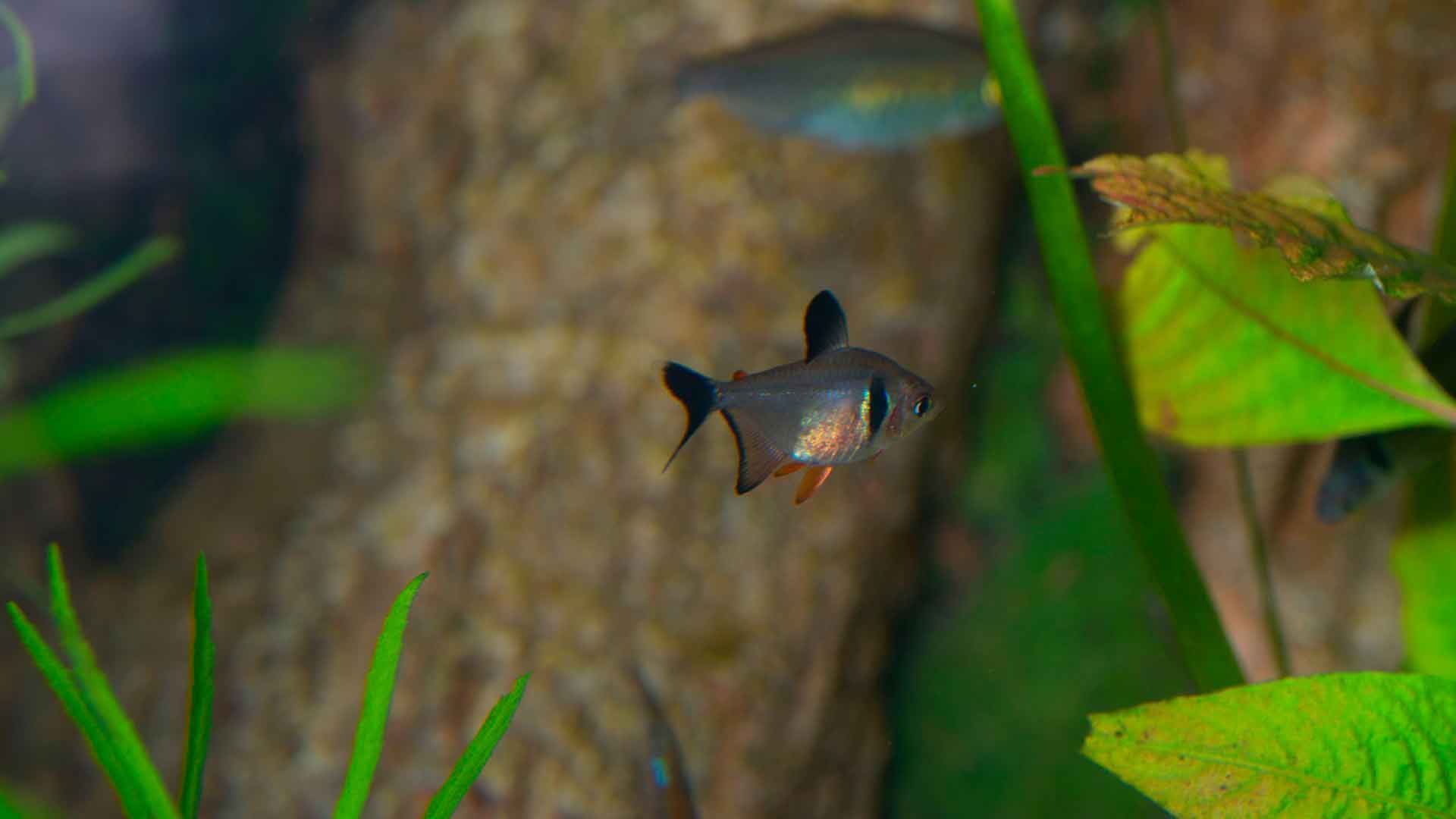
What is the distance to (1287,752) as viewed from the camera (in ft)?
2.98

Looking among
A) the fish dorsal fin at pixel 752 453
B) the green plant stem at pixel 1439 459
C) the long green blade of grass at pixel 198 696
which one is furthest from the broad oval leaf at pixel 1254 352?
the long green blade of grass at pixel 198 696

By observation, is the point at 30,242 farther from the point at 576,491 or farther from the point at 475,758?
the point at 475,758

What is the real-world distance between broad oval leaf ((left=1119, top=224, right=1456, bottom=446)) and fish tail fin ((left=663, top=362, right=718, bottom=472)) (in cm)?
77

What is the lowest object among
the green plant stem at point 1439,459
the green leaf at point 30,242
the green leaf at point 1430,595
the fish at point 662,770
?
the fish at point 662,770

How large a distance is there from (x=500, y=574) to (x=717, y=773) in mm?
731

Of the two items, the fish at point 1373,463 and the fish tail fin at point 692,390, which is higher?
the fish tail fin at point 692,390

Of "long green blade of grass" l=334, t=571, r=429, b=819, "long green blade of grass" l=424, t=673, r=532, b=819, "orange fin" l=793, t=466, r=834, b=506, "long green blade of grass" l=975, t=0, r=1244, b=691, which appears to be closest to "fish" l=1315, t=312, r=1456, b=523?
"long green blade of grass" l=975, t=0, r=1244, b=691

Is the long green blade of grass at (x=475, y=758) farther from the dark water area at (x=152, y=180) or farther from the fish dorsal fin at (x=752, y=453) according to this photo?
the dark water area at (x=152, y=180)

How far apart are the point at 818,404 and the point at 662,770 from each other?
3.49 ft

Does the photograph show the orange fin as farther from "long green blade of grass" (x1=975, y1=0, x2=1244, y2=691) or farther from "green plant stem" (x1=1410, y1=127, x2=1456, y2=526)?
"green plant stem" (x1=1410, y1=127, x2=1456, y2=526)

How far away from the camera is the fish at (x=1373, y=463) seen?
1.36 meters

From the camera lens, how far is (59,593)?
2.88 ft

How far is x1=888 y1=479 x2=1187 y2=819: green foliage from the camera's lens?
2164mm

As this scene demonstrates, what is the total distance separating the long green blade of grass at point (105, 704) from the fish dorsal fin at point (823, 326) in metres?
0.78
